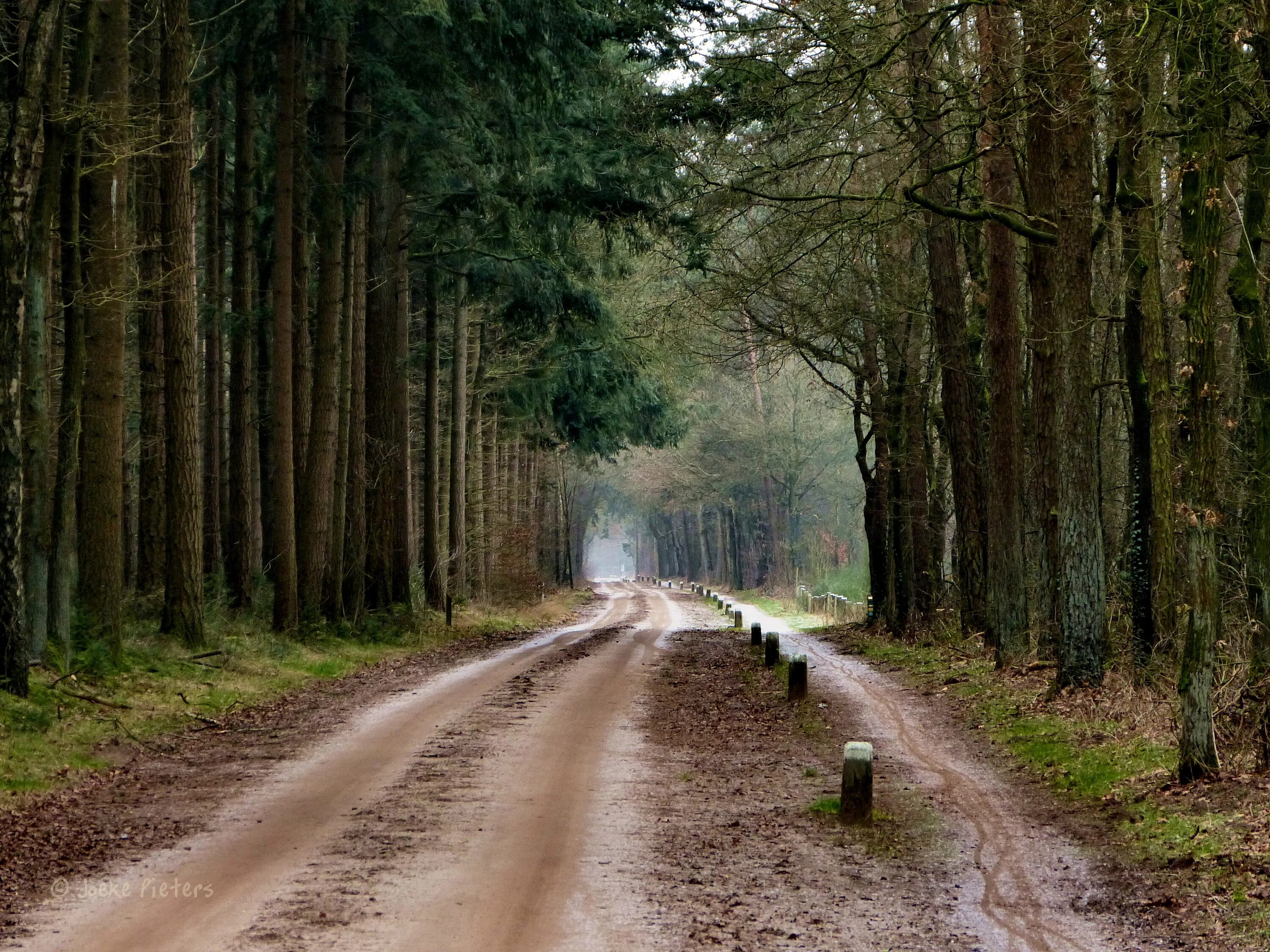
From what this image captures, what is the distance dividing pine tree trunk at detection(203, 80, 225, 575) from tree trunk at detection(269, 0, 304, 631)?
278cm

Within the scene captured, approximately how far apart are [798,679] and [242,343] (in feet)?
43.9

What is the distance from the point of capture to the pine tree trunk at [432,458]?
28875 millimetres

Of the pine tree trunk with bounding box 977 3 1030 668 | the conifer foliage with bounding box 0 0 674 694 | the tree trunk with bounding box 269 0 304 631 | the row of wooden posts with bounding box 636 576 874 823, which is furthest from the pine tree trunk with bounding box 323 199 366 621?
the pine tree trunk with bounding box 977 3 1030 668

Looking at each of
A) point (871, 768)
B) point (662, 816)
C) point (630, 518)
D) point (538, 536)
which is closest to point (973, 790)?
point (871, 768)

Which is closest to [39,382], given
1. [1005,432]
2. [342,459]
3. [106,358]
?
[106,358]

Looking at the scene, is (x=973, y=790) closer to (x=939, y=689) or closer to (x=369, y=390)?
(x=939, y=689)

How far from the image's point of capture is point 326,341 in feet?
72.4

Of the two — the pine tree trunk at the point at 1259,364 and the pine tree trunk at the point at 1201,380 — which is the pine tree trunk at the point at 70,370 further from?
the pine tree trunk at the point at 1259,364

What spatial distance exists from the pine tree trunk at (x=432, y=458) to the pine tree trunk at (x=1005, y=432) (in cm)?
1355

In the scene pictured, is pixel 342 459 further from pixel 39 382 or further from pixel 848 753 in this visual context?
pixel 848 753

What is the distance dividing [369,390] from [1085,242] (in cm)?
1667

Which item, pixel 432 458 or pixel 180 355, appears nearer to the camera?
pixel 180 355

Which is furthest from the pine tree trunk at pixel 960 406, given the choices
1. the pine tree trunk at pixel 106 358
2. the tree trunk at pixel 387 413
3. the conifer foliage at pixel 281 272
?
the pine tree trunk at pixel 106 358

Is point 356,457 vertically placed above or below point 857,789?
above
